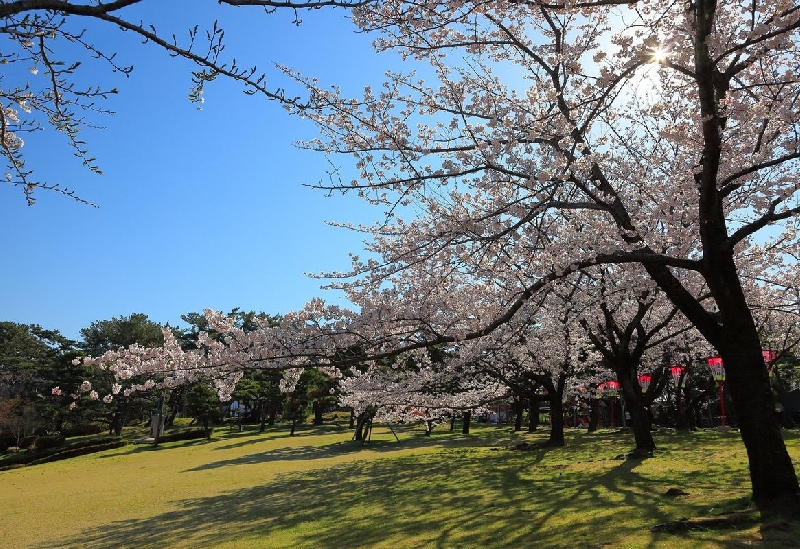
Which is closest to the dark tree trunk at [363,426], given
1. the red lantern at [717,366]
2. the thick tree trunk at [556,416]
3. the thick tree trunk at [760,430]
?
the thick tree trunk at [556,416]

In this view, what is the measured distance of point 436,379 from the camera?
1368cm

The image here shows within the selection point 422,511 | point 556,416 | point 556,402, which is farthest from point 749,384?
point 556,416

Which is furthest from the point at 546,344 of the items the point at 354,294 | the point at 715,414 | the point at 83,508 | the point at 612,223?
the point at 715,414

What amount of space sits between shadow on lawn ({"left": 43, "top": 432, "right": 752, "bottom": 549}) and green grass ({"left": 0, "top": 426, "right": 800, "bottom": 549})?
0.03 m

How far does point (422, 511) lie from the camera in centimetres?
829

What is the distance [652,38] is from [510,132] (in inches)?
62.1

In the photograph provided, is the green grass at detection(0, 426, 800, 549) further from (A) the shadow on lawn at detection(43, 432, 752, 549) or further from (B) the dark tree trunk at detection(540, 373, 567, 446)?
(B) the dark tree trunk at detection(540, 373, 567, 446)

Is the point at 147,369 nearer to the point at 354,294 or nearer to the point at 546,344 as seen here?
the point at 354,294

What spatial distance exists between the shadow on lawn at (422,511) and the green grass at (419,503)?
0.03m

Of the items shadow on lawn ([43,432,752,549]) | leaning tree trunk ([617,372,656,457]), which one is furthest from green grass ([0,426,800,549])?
leaning tree trunk ([617,372,656,457])

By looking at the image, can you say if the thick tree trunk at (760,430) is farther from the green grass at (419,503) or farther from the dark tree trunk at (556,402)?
the dark tree trunk at (556,402)

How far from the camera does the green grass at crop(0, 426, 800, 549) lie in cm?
595

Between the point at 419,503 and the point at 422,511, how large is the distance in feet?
2.56

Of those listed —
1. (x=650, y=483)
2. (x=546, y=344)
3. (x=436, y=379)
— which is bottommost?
(x=650, y=483)
